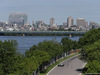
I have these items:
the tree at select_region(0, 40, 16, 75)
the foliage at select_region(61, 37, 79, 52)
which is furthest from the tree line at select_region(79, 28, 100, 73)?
the foliage at select_region(61, 37, 79, 52)

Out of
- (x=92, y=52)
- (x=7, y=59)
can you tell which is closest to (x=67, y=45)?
(x=92, y=52)

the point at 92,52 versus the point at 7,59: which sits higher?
the point at 7,59

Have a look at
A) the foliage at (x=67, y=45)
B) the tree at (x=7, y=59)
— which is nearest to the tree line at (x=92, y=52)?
the tree at (x=7, y=59)

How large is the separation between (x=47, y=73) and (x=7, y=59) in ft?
39.8

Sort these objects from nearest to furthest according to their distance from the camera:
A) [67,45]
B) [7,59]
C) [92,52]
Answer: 1. [7,59]
2. [92,52]
3. [67,45]

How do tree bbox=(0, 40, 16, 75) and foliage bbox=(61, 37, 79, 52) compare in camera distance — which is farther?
foliage bbox=(61, 37, 79, 52)

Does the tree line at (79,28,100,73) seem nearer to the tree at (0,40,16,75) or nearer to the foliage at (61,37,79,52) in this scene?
the tree at (0,40,16,75)

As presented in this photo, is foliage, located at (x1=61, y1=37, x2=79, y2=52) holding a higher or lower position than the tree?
lower

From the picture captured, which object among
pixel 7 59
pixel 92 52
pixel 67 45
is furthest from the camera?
pixel 67 45

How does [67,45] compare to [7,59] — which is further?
[67,45]

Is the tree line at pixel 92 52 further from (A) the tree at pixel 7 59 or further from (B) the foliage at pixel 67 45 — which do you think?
(B) the foliage at pixel 67 45

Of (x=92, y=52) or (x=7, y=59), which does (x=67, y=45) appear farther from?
(x=7, y=59)

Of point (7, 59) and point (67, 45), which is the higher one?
point (7, 59)

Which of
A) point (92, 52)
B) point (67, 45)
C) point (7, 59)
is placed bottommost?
point (67, 45)
